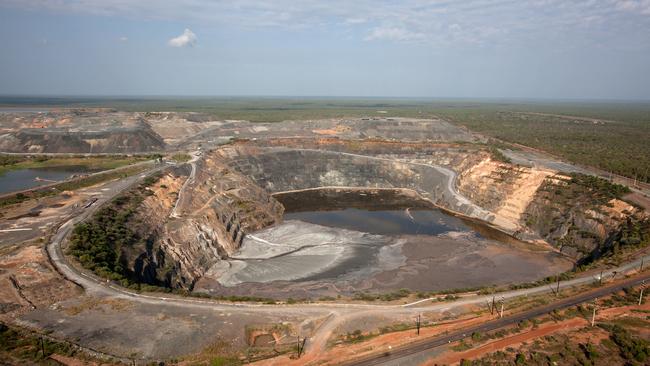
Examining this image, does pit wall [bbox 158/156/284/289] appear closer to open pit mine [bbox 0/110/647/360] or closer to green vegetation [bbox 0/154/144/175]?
open pit mine [bbox 0/110/647/360]

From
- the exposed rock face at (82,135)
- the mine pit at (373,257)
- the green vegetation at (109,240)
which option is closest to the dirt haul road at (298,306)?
the green vegetation at (109,240)

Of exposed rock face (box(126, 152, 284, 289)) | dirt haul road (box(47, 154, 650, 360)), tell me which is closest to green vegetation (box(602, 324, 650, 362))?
dirt haul road (box(47, 154, 650, 360))

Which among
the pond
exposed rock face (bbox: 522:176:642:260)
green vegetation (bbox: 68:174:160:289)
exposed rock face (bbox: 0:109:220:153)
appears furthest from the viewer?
exposed rock face (bbox: 0:109:220:153)

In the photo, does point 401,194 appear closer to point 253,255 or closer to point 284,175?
point 284,175

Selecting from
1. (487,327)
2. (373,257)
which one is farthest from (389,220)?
(487,327)

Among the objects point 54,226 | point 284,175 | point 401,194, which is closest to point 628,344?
point 54,226

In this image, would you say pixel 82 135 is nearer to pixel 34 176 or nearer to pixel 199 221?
pixel 34 176
